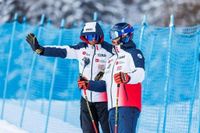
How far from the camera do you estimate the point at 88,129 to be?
338 inches

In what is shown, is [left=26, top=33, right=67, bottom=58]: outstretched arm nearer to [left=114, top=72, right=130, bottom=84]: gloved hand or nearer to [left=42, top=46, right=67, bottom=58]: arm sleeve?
[left=42, top=46, right=67, bottom=58]: arm sleeve

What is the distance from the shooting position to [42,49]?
854 centimetres

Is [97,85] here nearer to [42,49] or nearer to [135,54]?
[135,54]

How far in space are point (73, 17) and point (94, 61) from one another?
1122 inches

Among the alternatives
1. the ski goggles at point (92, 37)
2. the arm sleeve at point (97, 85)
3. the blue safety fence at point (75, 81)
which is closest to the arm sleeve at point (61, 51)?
the ski goggles at point (92, 37)

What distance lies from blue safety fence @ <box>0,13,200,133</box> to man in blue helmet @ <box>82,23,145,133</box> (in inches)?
95.4

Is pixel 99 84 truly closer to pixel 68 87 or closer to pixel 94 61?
pixel 94 61

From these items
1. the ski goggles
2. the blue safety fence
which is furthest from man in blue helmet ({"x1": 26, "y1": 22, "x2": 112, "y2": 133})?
the blue safety fence

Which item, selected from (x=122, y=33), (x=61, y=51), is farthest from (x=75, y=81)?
(x=122, y=33)

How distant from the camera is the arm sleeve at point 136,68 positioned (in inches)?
306

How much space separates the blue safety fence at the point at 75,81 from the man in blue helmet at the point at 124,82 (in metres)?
2.42

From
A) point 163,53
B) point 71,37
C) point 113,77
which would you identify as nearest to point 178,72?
point 163,53

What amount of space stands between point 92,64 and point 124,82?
3.19ft

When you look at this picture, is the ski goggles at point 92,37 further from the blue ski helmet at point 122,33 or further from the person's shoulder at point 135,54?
the person's shoulder at point 135,54
